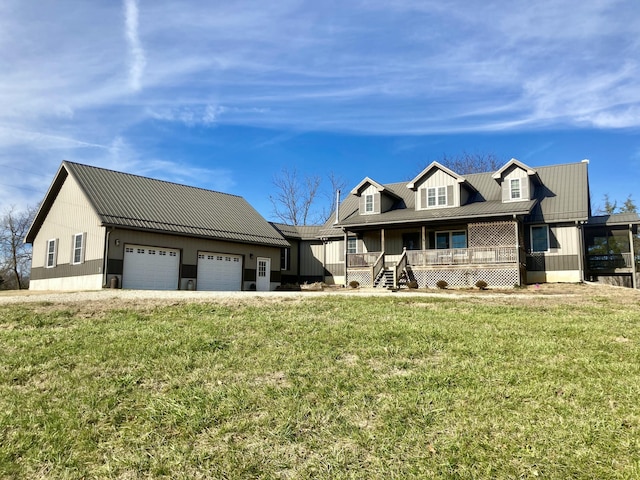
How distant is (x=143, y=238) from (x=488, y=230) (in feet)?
50.5

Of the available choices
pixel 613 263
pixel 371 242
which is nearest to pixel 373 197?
pixel 371 242

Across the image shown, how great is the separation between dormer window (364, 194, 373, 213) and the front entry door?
609cm

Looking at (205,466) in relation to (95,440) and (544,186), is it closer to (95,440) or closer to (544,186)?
(95,440)

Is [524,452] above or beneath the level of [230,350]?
beneath

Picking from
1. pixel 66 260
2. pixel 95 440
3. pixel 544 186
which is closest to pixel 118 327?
pixel 95 440

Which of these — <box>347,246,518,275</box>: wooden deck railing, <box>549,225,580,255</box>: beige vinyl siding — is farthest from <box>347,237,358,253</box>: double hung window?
<box>549,225,580,255</box>: beige vinyl siding

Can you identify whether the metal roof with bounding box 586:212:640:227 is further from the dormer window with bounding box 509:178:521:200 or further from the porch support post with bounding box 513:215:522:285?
the porch support post with bounding box 513:215:522:285

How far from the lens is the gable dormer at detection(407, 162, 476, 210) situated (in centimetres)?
2280

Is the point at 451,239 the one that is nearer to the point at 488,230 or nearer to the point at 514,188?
the point at 488,230

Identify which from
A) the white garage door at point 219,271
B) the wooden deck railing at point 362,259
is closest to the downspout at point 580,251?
the wooden deck railing at point 362,259

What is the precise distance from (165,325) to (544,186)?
68.0 feet

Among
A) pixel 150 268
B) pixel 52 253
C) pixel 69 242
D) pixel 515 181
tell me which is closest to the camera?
pixel 150 268

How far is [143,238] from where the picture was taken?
20.2 metres

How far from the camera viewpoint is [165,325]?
8031mm
